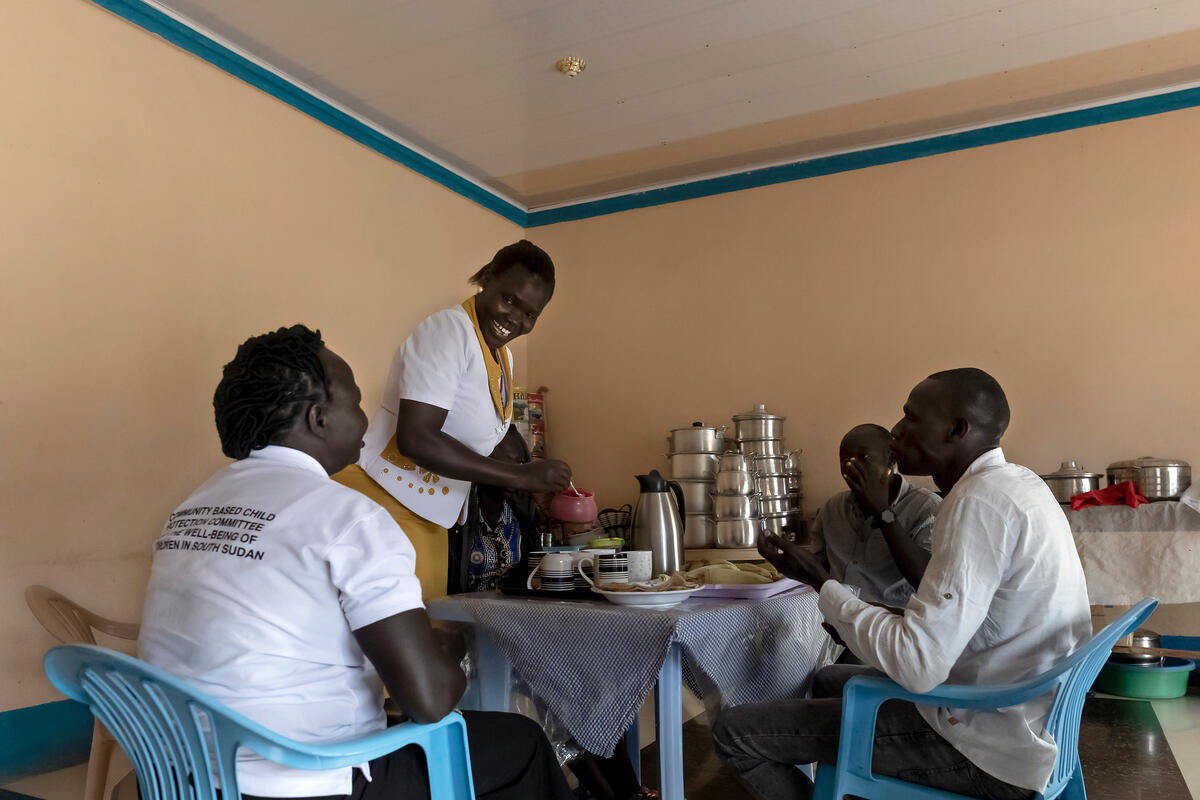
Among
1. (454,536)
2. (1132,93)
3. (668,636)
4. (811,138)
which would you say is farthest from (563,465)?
(1132,93)

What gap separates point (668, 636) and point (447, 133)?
3.49 m

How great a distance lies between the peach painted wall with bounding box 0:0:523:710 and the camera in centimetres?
289

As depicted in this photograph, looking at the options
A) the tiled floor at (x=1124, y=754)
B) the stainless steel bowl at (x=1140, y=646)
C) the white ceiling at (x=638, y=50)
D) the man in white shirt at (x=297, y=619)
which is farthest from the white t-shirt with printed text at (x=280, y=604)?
the stainless steel bowl at (x=1140, y=646)

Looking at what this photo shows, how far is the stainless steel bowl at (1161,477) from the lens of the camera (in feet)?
11.8

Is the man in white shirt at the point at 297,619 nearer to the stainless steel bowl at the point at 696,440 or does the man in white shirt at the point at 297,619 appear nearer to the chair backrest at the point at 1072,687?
the chair backrest at the point at 1072,687

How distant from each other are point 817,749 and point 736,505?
8.00 feet

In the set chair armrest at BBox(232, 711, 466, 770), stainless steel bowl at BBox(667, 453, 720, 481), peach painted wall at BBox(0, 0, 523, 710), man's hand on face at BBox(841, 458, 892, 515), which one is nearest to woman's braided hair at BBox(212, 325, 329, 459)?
chair armrest at BBox(232, 711, 466, 770)

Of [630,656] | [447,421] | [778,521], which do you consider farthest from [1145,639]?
[447,421]

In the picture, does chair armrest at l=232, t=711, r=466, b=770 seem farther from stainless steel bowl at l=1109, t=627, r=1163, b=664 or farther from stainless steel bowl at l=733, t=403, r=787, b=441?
stainless steel bowl at l=1109, t=627, r=1163, b=664

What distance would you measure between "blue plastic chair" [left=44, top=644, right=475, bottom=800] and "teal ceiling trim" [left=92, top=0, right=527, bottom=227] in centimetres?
290

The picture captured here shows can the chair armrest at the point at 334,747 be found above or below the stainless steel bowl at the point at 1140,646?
above

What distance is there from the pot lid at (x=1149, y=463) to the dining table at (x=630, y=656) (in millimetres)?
2397

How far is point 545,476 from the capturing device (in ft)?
7.55

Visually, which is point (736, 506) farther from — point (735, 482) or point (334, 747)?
point (334, 747)
